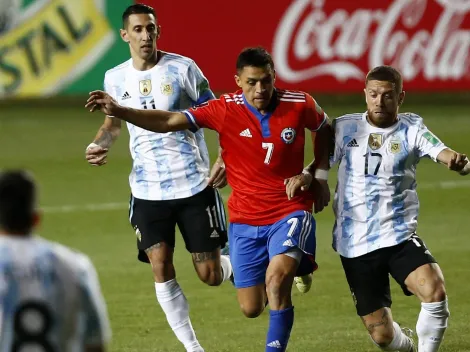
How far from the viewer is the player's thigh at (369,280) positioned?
7332mm

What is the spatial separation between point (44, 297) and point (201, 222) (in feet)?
13.5

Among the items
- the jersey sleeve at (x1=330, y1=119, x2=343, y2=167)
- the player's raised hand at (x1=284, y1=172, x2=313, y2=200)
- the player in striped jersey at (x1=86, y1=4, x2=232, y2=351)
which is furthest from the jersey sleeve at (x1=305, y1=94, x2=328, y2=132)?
the player in striped jersey at (x1=86, y1=4, x2=232, y2=351)

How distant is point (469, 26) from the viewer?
69.7 feet

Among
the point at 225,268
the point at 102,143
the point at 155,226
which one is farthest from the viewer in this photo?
the point at 225,268

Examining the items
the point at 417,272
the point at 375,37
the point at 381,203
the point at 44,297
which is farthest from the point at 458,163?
the point at 375,37

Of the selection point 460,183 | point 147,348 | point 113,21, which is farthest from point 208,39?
point 147,348

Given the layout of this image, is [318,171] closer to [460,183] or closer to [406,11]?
[460,183]

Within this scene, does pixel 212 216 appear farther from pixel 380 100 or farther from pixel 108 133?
pixel 380 100

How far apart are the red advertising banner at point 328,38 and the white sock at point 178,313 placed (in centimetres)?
1362

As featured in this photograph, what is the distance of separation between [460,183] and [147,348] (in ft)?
27.2

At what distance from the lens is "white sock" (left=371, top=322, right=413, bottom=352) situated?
7477mm

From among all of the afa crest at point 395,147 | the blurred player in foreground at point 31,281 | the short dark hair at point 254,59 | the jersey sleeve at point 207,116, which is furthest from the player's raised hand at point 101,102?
the blurred player in foreground at point 31,281

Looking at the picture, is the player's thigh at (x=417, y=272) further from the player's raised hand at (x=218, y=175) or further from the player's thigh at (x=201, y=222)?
the player's thigh at (x=201, y=222)

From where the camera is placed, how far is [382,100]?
731 centimetres
